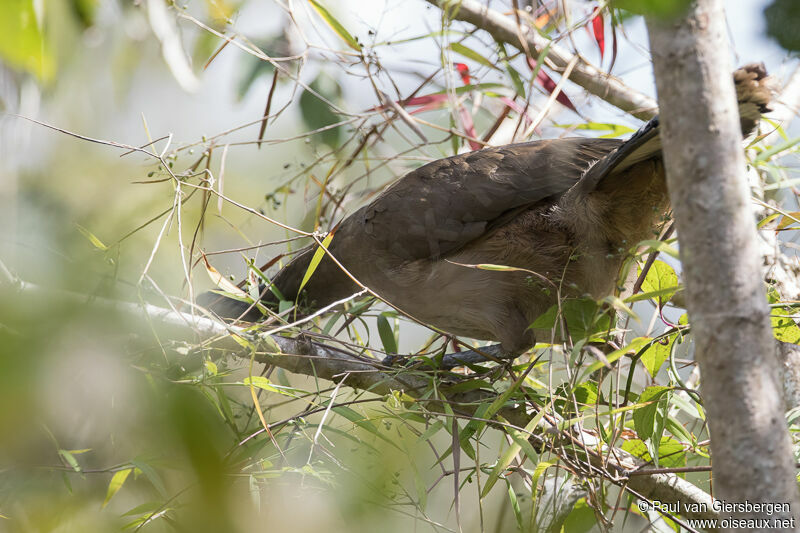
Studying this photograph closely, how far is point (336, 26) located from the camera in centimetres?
203

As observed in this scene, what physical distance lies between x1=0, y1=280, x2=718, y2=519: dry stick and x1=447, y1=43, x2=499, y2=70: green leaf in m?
1.13

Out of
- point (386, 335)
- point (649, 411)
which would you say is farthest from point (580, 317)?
point (386, 335)

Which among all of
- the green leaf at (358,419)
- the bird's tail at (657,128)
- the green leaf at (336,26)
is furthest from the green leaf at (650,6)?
the green leaf at (336,26)

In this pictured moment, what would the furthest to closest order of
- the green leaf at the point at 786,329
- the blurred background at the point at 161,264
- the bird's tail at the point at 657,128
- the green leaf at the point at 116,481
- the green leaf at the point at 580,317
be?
1. the green leaf at the point at 786,329
2. the green leaf at the point at 580,317
3. the green leaf at the point at 116,481
4. the bird's tail at the point at 657,128
5. the blurred background at the point at 161,264

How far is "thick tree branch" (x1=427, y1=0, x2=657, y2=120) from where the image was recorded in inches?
83.5

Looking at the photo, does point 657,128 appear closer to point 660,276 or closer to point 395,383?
point 660,276

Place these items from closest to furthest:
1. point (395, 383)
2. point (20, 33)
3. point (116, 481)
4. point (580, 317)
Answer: point (20, 33)
point (116, 481)
point (580, 317)
point (395, 383)

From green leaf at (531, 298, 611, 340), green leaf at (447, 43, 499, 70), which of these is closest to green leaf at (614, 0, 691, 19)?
green leaf at (531, 298, 611, 340)

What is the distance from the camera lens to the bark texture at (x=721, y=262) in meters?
0.67

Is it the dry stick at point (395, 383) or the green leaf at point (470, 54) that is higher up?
the green leaf at point (470, 54)

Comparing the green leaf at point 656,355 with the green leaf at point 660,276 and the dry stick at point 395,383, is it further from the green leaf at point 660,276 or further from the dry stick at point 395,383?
the dry stick at point 395,383

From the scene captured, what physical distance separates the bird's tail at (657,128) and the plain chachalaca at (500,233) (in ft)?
0.17

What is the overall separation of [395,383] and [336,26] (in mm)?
1149

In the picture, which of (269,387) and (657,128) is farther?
(269,387)
